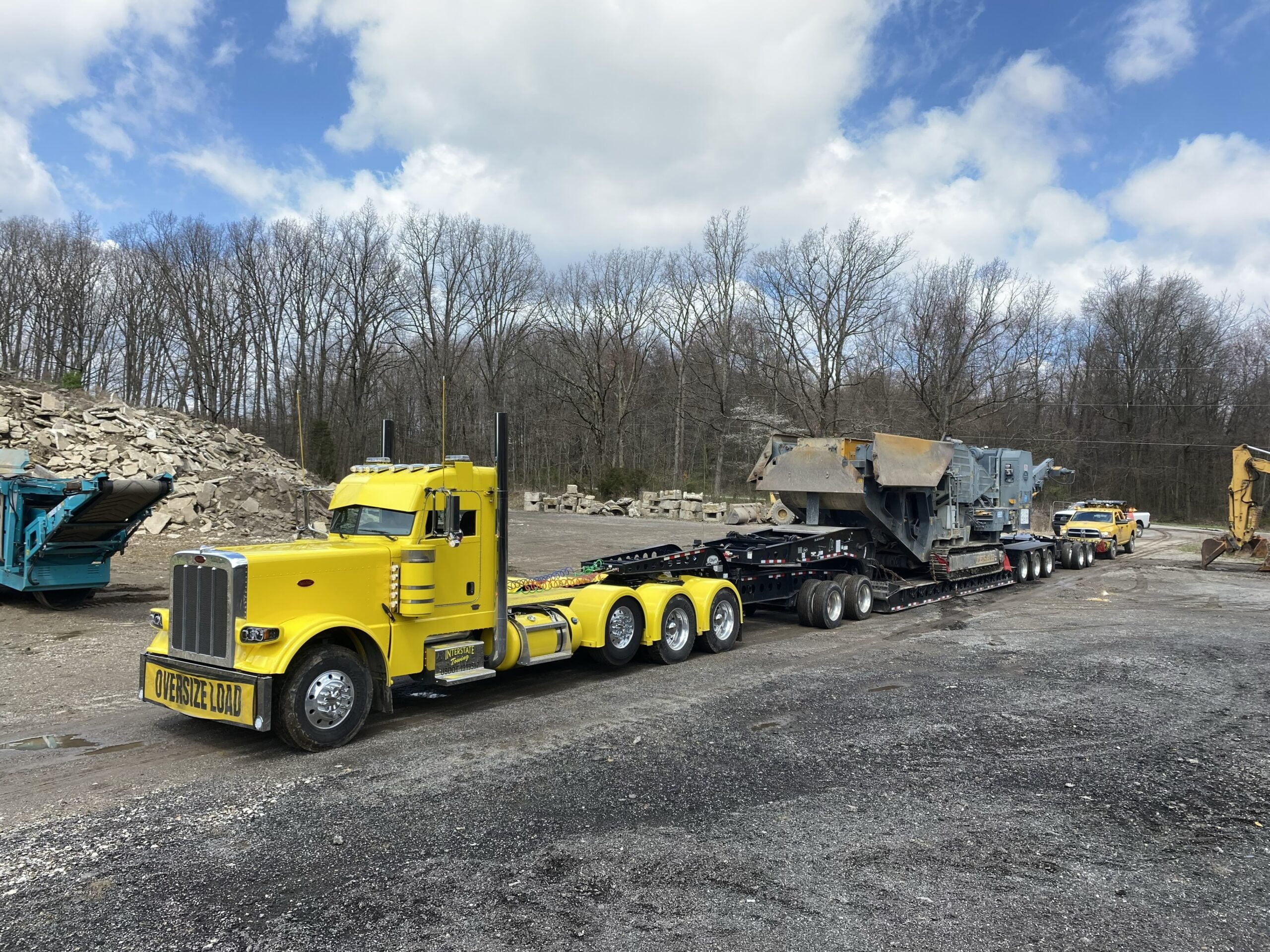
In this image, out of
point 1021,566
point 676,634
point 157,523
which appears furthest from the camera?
point 157,523

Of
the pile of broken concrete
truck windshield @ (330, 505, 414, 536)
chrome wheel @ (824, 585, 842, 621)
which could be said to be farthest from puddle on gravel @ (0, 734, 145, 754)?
the pile of broken concrete

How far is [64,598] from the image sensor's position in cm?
1336

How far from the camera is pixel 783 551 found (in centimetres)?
1276

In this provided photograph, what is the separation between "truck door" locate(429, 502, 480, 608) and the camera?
779cm

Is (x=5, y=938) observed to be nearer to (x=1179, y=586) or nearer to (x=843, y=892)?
(x=843, y=892)

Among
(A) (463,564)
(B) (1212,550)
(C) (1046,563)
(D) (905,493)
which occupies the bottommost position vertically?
(C) (1046,563)

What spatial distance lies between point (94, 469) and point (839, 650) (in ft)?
67.8

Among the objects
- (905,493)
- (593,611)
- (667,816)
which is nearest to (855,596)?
(905,493)

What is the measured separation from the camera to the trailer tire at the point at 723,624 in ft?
36.3

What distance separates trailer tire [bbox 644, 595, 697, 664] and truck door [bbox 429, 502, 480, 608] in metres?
2.92

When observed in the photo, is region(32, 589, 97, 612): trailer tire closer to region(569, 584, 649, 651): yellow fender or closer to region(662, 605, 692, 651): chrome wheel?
region(569, 584, 649, 651): yellow fender

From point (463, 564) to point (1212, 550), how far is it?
2447cm

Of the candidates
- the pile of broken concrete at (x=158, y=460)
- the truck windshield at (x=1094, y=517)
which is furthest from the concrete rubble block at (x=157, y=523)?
the truck windshield at (x=1094, y=517)

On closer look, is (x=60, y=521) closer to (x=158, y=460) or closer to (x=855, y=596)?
(x=855, y=596)
